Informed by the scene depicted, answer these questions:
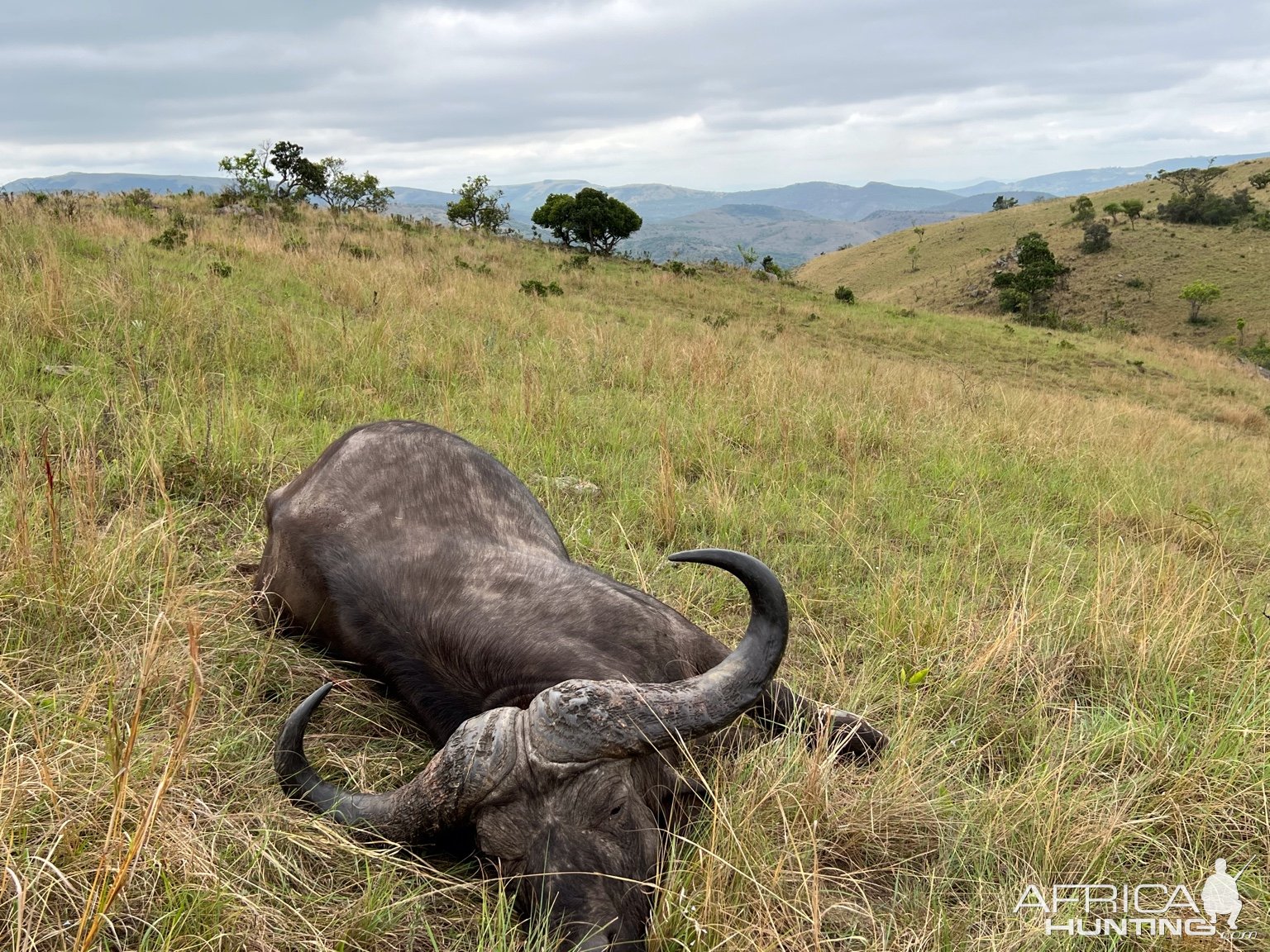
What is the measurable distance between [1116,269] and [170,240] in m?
61.1

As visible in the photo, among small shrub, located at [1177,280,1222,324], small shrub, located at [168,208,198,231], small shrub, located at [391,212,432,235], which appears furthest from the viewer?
small shrub, located at [1177,280,1222,324]

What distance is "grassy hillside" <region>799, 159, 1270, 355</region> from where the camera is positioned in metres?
49.9

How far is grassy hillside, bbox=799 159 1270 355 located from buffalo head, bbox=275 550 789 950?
43520mm

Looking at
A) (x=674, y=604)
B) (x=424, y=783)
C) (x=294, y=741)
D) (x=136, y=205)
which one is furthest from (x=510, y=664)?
(x=136, y=205)

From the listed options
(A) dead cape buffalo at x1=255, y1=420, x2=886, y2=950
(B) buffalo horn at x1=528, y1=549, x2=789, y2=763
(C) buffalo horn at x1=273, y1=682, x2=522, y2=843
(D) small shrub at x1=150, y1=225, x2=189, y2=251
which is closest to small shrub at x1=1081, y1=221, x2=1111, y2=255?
(D) small shrub at x1=150, y1=225, x2=189, y2=251

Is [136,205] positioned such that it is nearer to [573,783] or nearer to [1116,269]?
[573,783]

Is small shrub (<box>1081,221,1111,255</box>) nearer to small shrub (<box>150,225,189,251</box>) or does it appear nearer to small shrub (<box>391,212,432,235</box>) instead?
small shrub (<box>391,212,432,235</box>)

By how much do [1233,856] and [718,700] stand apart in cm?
202

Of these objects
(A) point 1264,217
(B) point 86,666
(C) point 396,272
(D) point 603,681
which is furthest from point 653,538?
(A) point 1264,217

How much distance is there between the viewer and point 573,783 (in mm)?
2572

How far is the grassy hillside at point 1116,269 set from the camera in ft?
164

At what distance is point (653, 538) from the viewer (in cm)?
530

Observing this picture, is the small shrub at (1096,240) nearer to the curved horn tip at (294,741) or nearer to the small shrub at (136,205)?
the small shrub at (136,205)

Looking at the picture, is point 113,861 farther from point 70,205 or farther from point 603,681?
point 70,205
